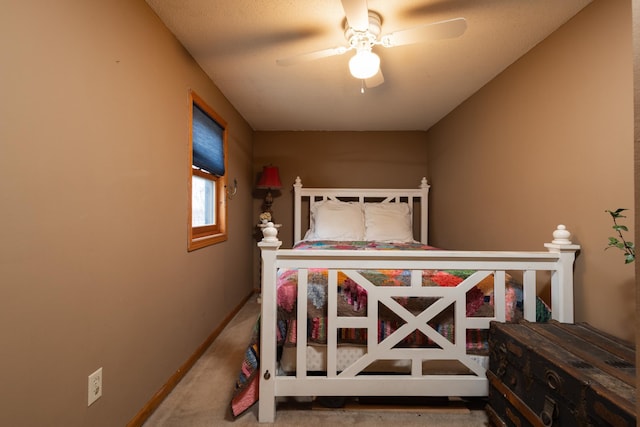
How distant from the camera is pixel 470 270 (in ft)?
5.26

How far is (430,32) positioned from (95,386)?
84.0 inches

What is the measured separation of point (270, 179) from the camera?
11.7 feet

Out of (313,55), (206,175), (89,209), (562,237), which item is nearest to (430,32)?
(313,55)

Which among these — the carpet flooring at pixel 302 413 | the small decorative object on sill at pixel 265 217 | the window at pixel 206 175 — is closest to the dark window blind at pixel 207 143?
the window at pixel 206 175

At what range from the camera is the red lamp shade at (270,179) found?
140 inches

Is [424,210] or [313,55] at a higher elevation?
[313,55]

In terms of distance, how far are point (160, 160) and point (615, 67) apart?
7.62ft

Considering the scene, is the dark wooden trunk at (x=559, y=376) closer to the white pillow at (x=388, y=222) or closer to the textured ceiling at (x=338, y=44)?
the textured ceiling at (x=338, y=44)

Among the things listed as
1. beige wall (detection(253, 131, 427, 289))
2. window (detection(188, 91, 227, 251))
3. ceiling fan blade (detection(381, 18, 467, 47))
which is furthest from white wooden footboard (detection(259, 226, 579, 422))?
beige wall (detection(253, 131, 427, 289))

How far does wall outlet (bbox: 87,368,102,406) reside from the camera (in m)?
1.14

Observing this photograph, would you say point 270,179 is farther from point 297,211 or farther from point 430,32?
point 430,32

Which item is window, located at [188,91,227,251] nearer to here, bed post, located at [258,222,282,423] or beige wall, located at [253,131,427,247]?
bed post, located at [258,222,282,423]

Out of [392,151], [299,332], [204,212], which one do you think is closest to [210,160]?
[204,212]

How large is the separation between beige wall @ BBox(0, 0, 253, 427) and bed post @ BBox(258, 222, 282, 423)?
0.61 metres
